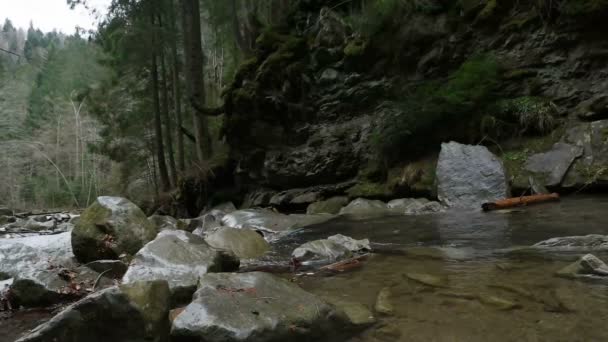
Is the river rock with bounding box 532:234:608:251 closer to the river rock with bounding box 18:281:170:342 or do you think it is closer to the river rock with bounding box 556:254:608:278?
the river rock with bounding box 556:254:608:278

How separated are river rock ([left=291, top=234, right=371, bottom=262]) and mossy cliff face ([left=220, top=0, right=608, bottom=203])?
373 centimetres

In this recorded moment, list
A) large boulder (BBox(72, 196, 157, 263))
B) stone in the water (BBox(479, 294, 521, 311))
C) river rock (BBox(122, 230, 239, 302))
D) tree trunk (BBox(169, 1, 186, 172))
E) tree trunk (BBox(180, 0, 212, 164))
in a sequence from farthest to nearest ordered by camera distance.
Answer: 1. tree trunk (BBox(169, 1, 186, 172))
2. tree trunk (BBox(180, 0, 212, 164))
3. large boulder (BBox(72, 196, 157, 263))
4. river rock (BBox(122, 230, 239, 302))
5. stone in the water (BBox(479, 294, 521, 311))

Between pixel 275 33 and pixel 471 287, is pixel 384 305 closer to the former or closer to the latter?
pixel 471 287

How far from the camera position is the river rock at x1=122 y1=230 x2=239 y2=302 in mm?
3098

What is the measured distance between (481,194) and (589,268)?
431 cm

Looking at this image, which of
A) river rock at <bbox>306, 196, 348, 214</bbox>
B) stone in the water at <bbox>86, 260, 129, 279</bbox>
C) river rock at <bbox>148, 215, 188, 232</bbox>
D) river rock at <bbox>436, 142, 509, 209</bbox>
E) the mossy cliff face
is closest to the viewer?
stone in the water at <bbox>86, 260, 129, 279</bbox>

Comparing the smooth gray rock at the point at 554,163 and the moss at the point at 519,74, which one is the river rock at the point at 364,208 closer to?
the smooth gray rock at the point at 554,163

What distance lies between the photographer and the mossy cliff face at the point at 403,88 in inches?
293

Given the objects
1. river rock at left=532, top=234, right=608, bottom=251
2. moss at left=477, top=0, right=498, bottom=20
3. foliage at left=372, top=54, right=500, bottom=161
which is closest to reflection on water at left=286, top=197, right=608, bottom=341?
river rock at left=532, top=234, right=608, bottom=251

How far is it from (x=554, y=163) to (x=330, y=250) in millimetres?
4359

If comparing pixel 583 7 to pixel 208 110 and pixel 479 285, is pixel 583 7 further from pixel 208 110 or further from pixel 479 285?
pixel 208 110

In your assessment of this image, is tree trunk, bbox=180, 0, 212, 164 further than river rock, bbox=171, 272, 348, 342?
Yes

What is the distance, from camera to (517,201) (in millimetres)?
5984

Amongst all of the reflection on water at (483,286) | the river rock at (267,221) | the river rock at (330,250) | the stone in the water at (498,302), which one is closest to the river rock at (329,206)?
the river rock at (267,221)
